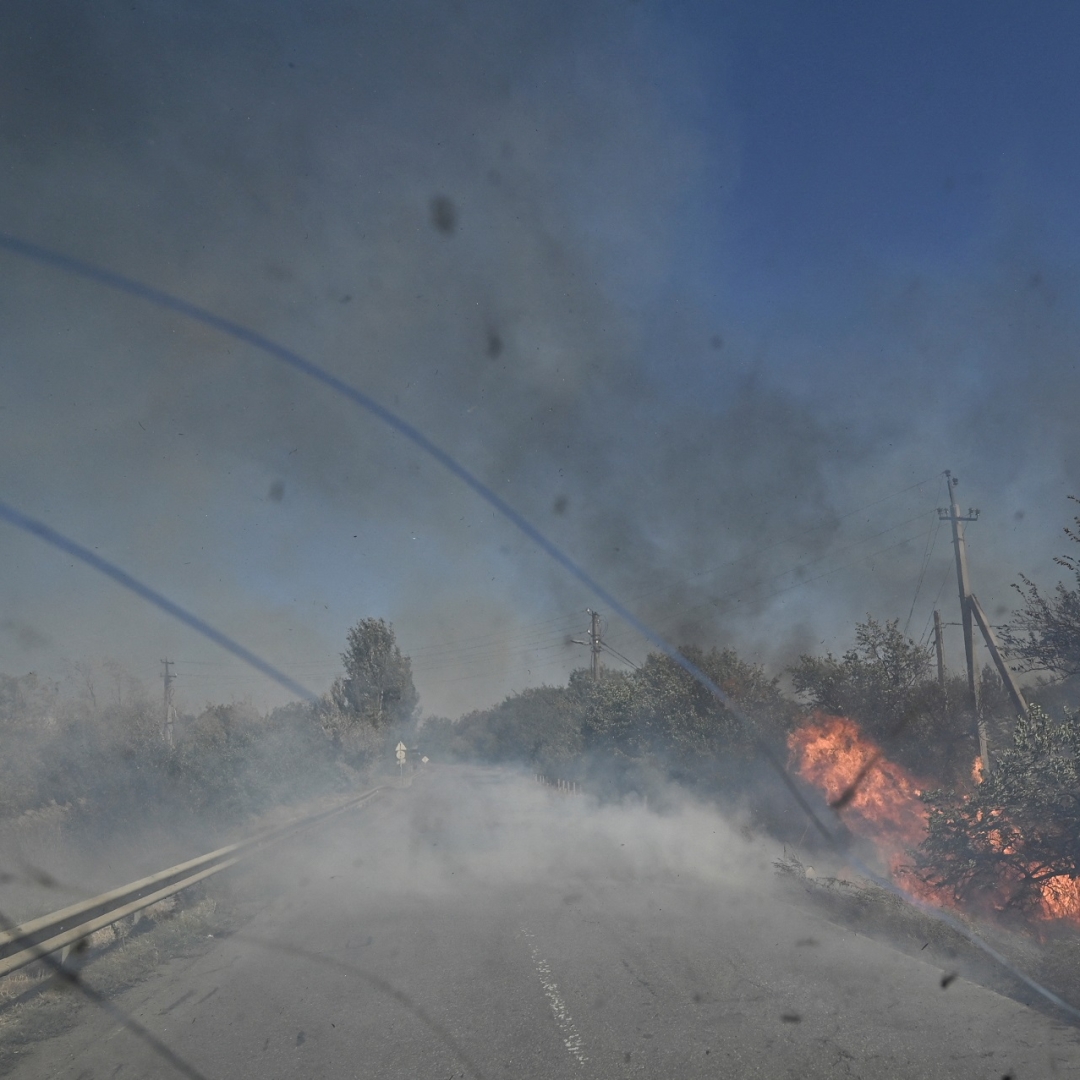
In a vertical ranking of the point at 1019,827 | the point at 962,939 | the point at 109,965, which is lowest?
the point at 109,965

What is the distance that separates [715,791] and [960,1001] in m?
15.5

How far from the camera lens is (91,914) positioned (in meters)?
8.29

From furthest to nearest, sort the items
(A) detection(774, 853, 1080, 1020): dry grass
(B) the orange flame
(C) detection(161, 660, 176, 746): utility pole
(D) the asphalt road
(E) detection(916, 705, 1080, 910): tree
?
1. (C) detection(161, 660, 176, 746): utility pole
2. (B) the orange flame
3. (E) detection(916, 705, 1080, 910): tree
4. (A) detection(774, 853, 1080, 1020): dry grass
5. (D) the asphalt road

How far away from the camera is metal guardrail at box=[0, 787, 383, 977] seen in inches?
265

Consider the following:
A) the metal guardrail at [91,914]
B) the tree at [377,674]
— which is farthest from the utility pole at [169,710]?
the metal guardrail at [91,914]

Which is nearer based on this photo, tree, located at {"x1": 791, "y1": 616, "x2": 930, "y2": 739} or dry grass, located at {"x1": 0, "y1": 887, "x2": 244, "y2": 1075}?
dry grass, located at {"x1": 0, "y1": 887, "x2": 244, "y2": 1075}

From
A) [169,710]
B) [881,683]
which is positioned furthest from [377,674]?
[881,683]

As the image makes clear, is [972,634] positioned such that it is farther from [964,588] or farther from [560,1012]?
[560,1012]

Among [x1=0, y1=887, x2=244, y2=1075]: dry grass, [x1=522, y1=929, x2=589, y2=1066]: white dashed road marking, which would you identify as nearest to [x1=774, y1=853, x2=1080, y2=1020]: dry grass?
[x1=522, y1=929, x2=589, y2=1066]: white dashed road marking

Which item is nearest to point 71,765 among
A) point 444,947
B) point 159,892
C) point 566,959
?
point 159,892

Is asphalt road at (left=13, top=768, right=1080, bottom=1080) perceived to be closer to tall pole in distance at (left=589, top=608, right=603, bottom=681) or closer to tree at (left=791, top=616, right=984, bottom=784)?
tree at (left=791, top=616, right=984, bottom=784)

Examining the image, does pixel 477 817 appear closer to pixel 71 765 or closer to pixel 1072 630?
pixel 71 765

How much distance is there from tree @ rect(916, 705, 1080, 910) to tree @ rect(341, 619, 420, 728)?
141ft

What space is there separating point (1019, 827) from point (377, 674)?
154 ft
